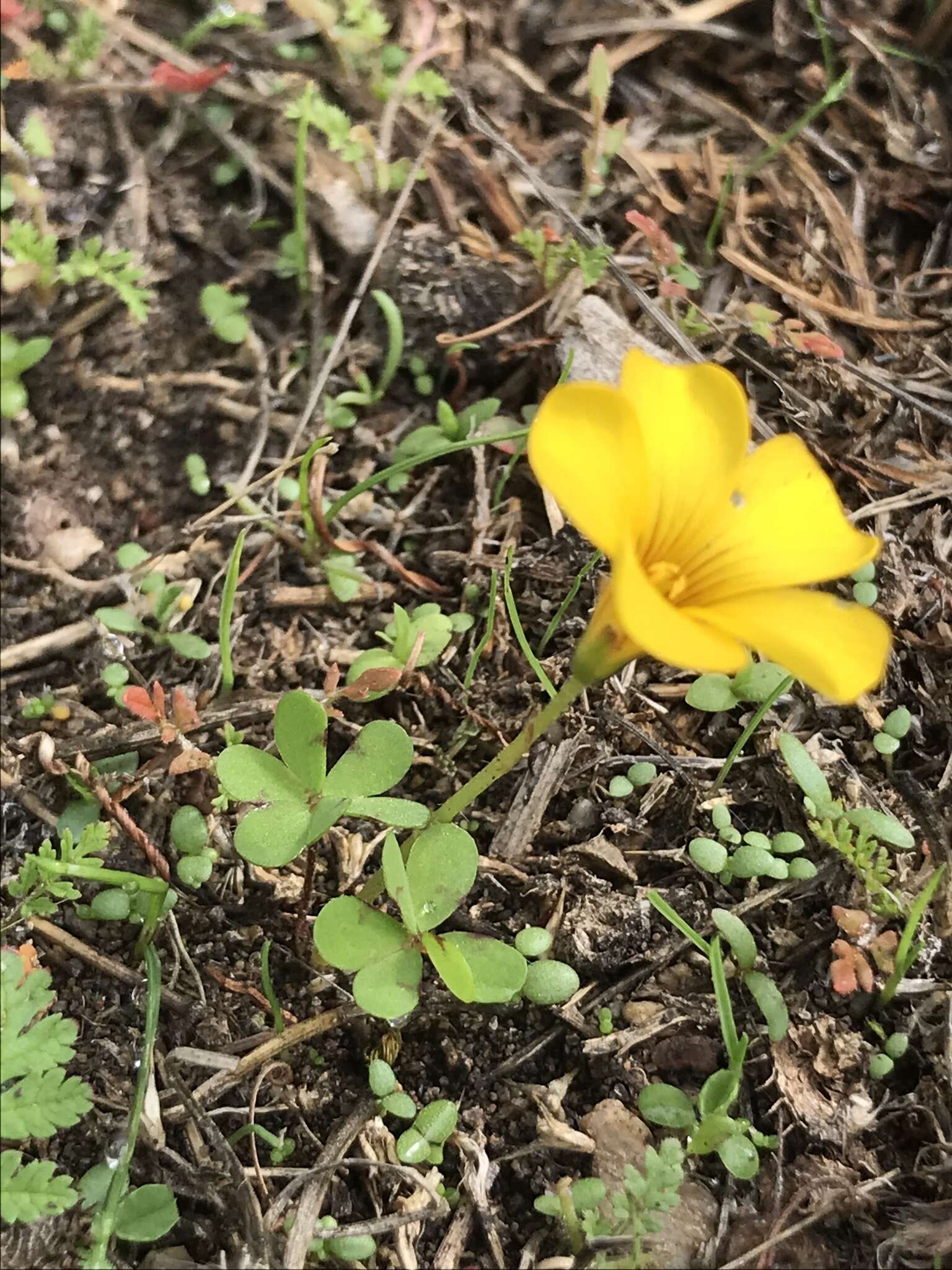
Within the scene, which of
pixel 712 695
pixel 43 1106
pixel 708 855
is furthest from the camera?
pixel 712 695

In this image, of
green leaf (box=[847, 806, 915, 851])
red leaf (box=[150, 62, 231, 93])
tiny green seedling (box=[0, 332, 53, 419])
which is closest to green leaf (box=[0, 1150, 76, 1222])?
green leaf (box=[847, 806, 915, 851])

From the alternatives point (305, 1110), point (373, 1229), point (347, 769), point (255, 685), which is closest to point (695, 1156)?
point (373, 1229)

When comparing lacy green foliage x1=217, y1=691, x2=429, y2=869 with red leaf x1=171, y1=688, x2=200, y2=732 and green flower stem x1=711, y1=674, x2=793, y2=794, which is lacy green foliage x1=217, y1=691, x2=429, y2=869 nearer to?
red leaf x1=171, y1=688, x2=200, y2=732

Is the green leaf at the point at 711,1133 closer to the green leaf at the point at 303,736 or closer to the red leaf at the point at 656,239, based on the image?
the green leaf at the point at 303,736

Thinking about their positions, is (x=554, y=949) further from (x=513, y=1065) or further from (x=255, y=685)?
(x=255, y=685)

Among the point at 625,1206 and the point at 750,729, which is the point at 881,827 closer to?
the point at 750,729

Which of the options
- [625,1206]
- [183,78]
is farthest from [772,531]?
[183,78]

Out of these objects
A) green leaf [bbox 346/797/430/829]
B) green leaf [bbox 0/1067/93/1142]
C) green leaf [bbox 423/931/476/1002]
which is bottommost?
green leaf [bbox 0/1067/93/1142]
